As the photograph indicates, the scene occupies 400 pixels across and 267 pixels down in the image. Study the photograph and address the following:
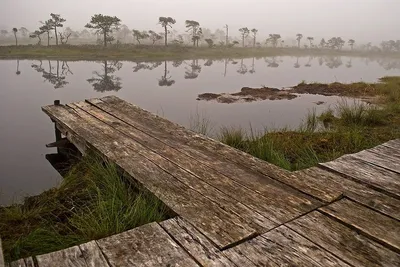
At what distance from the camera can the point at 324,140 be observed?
17.7ft

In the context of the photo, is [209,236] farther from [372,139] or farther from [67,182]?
[372,139]

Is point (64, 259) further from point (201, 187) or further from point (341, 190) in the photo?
point (341, 190)

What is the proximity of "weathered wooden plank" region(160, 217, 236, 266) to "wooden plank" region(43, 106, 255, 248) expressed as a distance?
48 mm

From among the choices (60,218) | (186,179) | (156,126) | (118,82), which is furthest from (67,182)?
(118,82)

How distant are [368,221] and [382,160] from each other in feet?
4.41

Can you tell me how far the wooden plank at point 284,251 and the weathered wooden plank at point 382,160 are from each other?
158 cm

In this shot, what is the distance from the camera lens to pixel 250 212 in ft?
7.06

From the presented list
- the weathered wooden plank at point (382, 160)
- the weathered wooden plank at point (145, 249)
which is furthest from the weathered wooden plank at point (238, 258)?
the weathered wooden plank at point (382, 160)

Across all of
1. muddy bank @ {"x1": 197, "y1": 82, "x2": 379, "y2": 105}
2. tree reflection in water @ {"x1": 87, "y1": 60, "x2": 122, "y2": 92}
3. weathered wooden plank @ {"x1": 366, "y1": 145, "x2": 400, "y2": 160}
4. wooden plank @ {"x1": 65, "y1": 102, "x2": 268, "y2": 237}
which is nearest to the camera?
wooden plank @ {"x1": 65, "y1": 102, "x2": 268, "y2": 237}

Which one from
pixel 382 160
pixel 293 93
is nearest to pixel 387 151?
pixel 382 160

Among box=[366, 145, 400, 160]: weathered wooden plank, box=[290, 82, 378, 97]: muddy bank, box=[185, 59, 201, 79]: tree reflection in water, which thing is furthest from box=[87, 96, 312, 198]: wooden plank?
box=[185, 59, 201, 79]: tree reflection in water

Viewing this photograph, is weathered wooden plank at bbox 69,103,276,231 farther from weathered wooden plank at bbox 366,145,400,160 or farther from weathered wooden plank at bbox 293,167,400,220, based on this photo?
weathered wooden plank at bbox 366,145,400,160

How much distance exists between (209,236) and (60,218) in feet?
6.39

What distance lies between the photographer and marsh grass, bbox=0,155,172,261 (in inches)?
91.8
